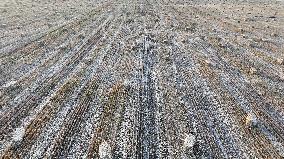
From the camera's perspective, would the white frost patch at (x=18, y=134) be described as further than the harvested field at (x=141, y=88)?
Yes

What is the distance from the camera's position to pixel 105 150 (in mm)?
9555

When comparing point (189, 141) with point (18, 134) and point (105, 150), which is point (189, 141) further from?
point (18, 134)

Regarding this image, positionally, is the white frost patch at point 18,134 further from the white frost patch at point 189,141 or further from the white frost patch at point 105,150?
the white frost patch at point 189,141

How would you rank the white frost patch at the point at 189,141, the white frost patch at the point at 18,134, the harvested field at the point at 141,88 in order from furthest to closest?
the white frost patch at the point at 18,134
the harvested field at the point at 141,88
the white frost patch at the point at 189,141

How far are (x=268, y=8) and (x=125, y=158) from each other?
25.6 meters

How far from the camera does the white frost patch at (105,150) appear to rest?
30.5ft

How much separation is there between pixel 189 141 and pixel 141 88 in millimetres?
3854

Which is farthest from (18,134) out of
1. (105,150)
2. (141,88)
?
(141,88)

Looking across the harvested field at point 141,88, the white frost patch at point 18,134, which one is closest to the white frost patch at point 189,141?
the harvested field at point 141,88

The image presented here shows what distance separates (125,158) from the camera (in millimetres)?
9211

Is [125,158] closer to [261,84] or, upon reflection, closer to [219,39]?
[261,84]

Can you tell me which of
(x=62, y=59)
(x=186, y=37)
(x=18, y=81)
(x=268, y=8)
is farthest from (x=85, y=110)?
(x=268, y=8)

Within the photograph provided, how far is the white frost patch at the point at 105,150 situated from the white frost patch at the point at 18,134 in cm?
235

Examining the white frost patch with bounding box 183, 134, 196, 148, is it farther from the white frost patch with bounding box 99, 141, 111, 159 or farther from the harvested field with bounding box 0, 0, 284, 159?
the white frost patch with bounding box 99, 141, 111, 159
